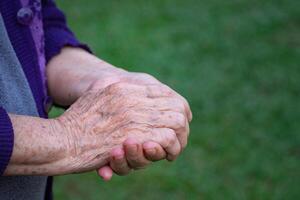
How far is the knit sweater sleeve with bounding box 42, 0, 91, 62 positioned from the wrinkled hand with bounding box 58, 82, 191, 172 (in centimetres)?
36

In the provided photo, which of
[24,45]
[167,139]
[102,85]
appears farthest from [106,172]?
[24,45]

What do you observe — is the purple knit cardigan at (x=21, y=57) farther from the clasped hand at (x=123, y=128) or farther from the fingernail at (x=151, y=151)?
the fingernail at (x=151, y=151)

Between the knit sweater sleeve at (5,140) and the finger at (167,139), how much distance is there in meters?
0.36

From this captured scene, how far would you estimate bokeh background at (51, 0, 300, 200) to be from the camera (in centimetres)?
375

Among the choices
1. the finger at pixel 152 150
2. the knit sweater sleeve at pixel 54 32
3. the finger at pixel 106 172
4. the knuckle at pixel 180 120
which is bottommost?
the finger at pixel 106 172

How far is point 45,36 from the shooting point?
1.82m

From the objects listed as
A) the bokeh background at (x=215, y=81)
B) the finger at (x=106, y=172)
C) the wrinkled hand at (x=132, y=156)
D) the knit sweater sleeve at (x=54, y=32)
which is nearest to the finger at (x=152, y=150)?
the wrinkled hand at (x=132, y=156)

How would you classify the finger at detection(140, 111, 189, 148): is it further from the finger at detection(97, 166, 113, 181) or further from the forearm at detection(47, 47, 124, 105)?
the forearm at detection(47, 47, 124, 105)

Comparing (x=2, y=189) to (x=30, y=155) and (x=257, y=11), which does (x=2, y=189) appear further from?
(x=257, y=11)

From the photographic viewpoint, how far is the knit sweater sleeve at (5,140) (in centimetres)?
130

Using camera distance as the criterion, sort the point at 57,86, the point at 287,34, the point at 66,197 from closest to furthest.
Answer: the point at 57,86, the point at 66,197, the point at 287,34

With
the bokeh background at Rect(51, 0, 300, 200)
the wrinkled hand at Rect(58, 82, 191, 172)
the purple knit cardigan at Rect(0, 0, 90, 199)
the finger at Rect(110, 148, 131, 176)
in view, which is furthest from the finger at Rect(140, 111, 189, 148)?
the bokeh background at Rect(51, 0, 300, 200)

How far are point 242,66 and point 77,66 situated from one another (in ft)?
11.1

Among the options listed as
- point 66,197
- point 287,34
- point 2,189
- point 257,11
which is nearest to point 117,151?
point 2,189
